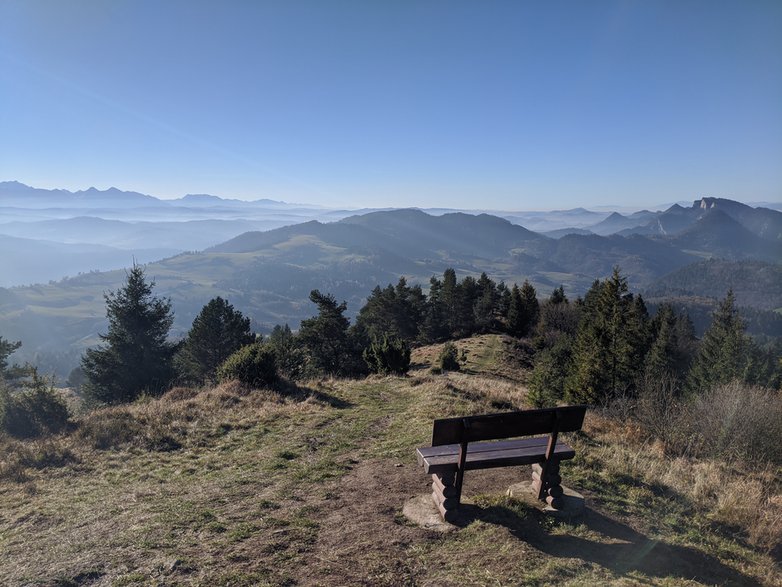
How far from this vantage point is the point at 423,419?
1282 cm

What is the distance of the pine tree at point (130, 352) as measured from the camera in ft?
94.3

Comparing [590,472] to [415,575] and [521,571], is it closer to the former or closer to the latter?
[521,571]

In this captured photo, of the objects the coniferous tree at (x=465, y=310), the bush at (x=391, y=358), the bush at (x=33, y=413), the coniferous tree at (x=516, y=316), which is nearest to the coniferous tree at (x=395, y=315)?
the coniferous tree at (x=465, y=310)

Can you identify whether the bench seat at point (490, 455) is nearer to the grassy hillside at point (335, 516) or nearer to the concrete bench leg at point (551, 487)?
the concrete bench leg at point (551, 487)

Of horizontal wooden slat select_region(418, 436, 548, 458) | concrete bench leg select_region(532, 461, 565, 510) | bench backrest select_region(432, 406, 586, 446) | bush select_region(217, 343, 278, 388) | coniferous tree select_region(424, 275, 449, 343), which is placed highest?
bench backrest select_region(432, 406, 586, 446)

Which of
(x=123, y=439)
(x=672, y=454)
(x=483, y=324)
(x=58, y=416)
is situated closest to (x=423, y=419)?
(x=672, y=454)

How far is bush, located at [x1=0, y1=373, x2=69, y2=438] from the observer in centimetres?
1377

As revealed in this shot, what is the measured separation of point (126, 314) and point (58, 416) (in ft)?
58.0

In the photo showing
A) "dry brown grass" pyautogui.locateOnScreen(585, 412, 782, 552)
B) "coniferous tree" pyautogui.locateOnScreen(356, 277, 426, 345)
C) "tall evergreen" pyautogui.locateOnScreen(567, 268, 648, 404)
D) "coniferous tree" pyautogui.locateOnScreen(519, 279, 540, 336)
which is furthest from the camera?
"coniferous tree" pyautogui.locateOnScreen(356, 277, 426, 345)

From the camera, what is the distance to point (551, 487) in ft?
22.6

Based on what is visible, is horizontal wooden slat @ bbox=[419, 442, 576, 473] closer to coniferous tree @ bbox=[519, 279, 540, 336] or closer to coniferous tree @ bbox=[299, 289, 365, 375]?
coniferous tree @ bbox=[299, 289, 365, 375]

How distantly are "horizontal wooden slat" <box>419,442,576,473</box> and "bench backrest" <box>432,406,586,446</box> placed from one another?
52cm

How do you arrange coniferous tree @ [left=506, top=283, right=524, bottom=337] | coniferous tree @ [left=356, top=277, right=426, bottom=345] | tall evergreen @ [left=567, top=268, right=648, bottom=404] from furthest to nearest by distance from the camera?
1. coniferous tree @ [left=356, top=277, right=426, bottom=345]
2. coniferous tree @ [left=506, top=283, right=524, bottom=337]
3. tall evergreen @ [left=567, top=268, right=648, bottom=404]

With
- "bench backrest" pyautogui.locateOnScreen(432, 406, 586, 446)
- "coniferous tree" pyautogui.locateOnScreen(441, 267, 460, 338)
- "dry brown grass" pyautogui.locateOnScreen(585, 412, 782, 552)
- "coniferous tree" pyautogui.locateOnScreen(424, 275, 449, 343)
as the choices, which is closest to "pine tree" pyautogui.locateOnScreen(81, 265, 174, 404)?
"bench backrest" pyautogui.locateOnScreen(432, 406, 586, 446)
